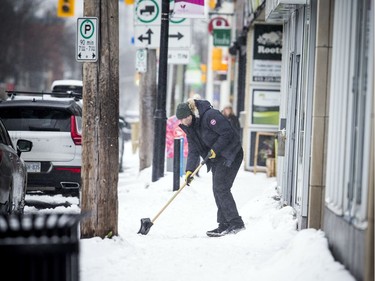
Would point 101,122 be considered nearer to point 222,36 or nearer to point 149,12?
point 149,12

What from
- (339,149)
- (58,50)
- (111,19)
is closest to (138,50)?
(111,19)

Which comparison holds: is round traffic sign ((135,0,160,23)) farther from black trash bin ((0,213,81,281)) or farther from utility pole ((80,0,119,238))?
black trash bin ((0,213,81,281))

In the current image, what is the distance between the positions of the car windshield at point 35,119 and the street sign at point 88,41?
3823 millimetres

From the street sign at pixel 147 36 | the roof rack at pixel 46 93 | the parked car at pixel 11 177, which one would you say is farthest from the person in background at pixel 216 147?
the street sign at pixel 147 36

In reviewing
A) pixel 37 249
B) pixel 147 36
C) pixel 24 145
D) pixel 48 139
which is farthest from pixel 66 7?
pixel 37 249

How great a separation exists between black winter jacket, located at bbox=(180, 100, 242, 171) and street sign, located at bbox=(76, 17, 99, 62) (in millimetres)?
2122

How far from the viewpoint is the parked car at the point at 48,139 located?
12273mm

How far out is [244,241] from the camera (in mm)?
9641

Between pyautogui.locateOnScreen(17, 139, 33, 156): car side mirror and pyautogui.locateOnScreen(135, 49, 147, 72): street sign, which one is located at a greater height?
pyautogui.locateOnScreen(135, 49, 147, 72): street sign

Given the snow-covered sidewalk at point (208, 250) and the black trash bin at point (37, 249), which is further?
the snow-covered sidewalk at point (208, 250)

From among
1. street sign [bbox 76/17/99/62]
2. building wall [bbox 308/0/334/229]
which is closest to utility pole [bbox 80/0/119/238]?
street sign [bbox 76/17/99/62]

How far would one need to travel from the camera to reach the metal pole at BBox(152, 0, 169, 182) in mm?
15273

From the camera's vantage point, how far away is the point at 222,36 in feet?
86.1

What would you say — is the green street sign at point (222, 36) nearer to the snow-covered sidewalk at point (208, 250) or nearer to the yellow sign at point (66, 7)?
the yellow sign at point (66, 7)
